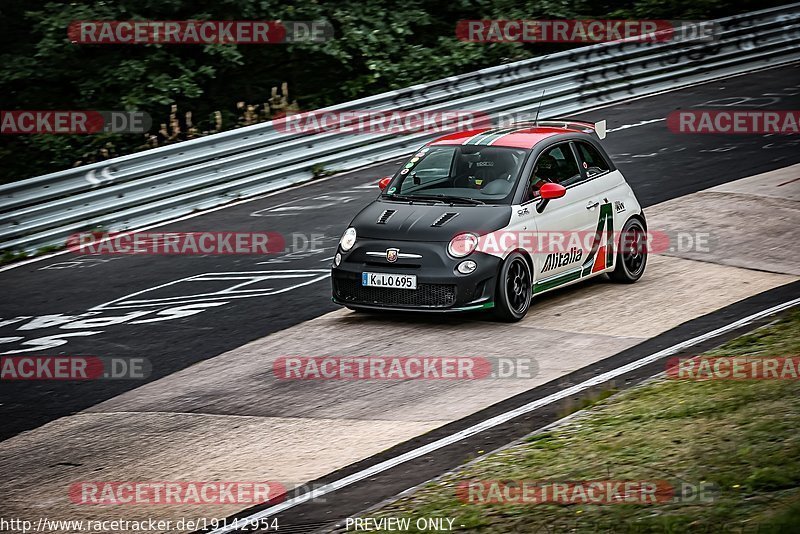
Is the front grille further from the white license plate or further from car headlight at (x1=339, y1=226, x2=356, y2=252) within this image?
car headlight at (x1=339, y1=226, x2=356, y2=252)

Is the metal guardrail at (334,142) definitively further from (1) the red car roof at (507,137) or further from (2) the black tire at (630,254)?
(2) the black tire at (630,254)

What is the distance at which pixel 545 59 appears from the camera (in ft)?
69.1

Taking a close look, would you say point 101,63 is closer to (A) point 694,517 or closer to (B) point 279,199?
(B) point 279,199

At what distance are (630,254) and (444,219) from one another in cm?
252

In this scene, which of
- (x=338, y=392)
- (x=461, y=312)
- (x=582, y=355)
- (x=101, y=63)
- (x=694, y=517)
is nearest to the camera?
(x=694, y=517)

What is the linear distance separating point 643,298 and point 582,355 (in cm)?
206

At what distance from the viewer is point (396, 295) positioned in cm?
1082

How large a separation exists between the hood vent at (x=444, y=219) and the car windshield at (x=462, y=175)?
30cm

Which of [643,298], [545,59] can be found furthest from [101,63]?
[643,298]

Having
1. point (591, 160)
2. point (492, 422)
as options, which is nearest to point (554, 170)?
point (591, 160)

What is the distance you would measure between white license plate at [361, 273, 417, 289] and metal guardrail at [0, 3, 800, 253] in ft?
20.1

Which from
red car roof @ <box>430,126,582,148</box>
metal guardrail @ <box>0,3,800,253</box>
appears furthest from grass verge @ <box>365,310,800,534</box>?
metal guardrail @ <box>0,3,800,253</box>

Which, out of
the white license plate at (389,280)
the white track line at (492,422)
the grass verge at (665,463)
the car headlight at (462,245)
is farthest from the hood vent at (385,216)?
the grass verge at (665,463)

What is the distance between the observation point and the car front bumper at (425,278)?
10594 millimetres
